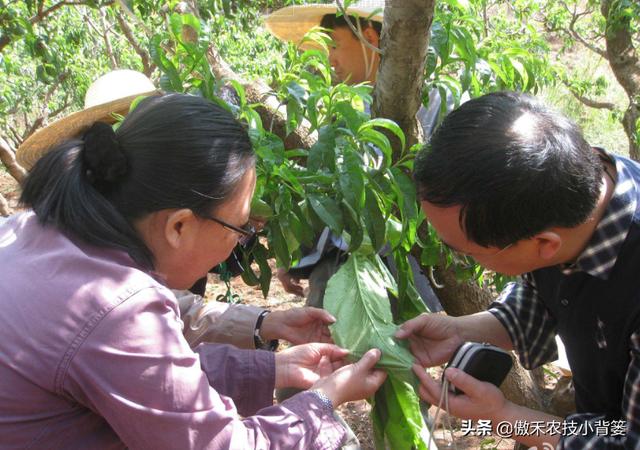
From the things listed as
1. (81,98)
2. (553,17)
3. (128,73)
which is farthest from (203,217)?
(81,98)

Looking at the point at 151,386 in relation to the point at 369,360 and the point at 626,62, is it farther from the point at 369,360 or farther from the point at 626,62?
the point at 626,62

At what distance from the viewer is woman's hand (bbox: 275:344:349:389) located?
1.81 metres

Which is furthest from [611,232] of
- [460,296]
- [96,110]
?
[96,110]

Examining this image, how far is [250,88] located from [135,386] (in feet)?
4.44

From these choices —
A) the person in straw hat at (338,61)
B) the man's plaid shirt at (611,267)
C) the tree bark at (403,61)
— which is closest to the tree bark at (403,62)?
the tree bark at (403,61)

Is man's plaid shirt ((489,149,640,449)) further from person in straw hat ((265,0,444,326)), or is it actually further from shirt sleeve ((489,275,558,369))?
person in straw hat ((265,0,444,326))

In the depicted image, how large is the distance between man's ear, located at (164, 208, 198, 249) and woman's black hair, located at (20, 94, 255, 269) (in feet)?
0.07

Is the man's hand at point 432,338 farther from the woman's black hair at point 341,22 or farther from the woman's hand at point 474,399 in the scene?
the woman's black hair at point 341,22

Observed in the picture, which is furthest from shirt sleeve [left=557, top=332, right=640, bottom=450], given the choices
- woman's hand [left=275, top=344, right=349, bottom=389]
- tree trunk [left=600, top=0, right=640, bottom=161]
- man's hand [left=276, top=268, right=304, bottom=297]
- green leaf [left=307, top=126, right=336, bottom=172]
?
tree trunk [left=600, top=0, right=640, bottom=161]

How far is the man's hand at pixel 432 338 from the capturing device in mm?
1913

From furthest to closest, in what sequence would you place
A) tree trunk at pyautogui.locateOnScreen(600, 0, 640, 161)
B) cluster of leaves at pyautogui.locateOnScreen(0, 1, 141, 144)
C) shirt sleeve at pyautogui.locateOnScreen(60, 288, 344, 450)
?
1. cluster of leaves at pyautogui.locateOnScreen(0, 1, 141, 144)
2. tree trunk at pyautogui.locateOnScreen(600, 0, 640, 161)
3. shirt sleeve at pyautogui.locateOnScreen(60, 288, 344, 450)

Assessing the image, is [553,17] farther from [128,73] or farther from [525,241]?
[525,241]

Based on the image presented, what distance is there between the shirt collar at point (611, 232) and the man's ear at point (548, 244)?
0.22 ft

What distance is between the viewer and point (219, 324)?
213cm
